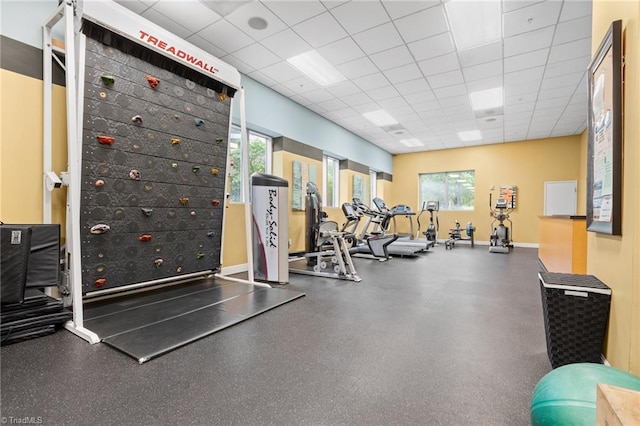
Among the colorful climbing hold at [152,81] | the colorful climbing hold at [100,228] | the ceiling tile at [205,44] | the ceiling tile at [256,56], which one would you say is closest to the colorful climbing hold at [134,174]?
the colorful climbing hold at [100,228]

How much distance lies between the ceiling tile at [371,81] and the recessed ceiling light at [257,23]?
2.15m

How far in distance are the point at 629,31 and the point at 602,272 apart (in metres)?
1.52

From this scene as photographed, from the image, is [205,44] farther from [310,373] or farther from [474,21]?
[310,373]

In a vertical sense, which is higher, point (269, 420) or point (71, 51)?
point (71, 51)

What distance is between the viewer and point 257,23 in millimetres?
3850

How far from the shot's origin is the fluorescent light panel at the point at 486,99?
6.00 metres

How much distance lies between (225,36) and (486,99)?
547 centimetres

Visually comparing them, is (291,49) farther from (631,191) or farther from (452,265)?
(452,265)

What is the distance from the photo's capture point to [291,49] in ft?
14.7

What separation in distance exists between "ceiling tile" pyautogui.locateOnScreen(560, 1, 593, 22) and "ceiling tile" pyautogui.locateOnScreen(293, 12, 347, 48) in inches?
106

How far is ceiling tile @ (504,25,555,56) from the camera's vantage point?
4.02 m

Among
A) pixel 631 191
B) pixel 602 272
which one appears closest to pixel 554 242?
pixel 602 272
